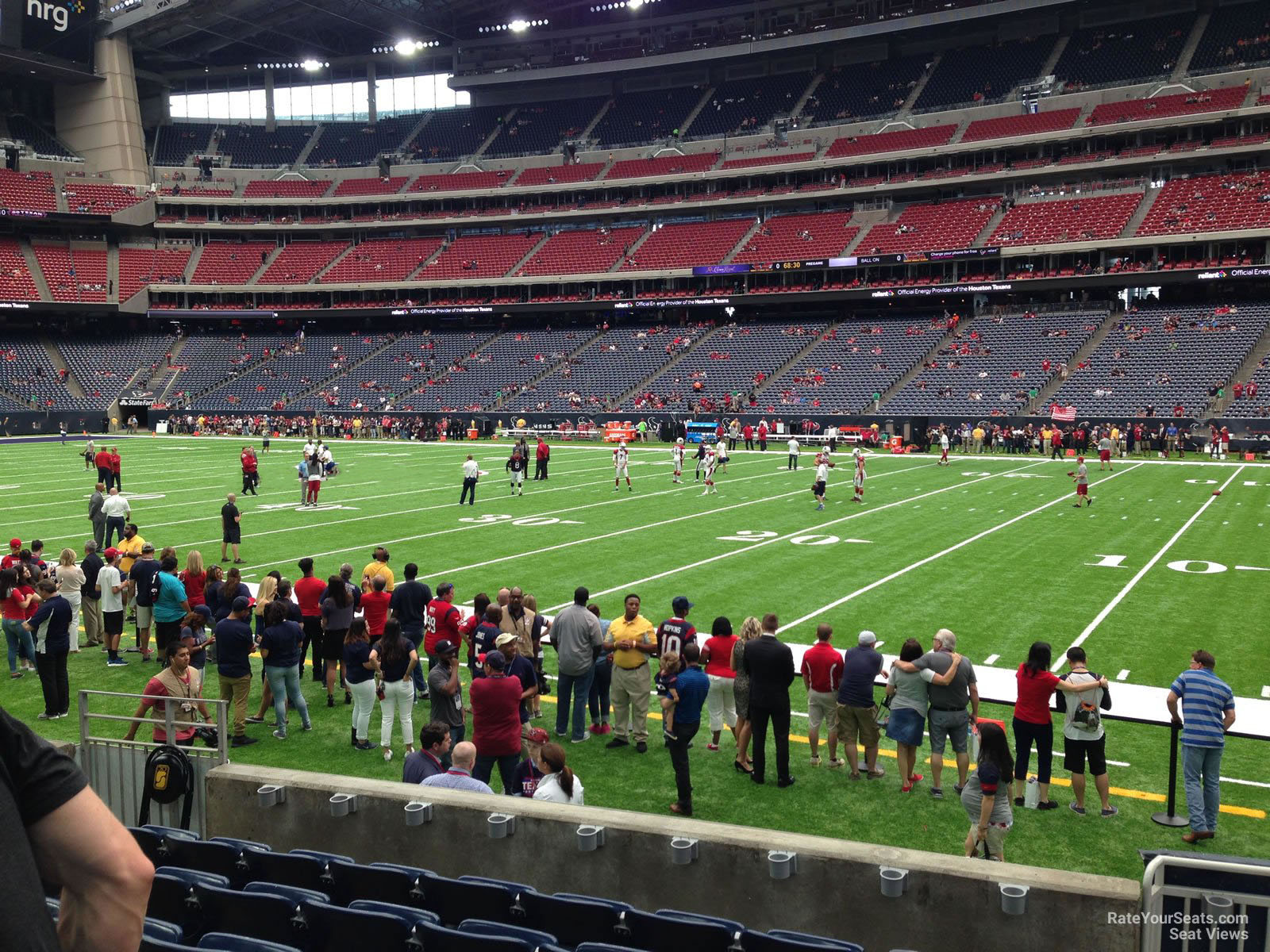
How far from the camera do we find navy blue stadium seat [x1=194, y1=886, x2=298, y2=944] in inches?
212

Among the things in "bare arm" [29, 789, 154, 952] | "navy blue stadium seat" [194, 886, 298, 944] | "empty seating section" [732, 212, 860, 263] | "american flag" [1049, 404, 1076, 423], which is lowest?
"navy blue stadium seat" [194, 886, 298, 944]

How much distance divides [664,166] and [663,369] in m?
20.0

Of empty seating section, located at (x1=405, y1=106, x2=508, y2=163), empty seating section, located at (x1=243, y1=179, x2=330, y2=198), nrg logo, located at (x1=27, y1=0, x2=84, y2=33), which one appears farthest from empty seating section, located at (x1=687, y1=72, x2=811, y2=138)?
nrg logo, located at (x1=27, y1=0, x2=84, y2=33)

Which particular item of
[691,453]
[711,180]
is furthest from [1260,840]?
[711,180]

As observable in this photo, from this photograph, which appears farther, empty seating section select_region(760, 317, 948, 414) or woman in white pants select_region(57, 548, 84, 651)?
empty seating section select_region(760, 317, 948, 414)

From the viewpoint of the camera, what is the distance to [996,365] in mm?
55875

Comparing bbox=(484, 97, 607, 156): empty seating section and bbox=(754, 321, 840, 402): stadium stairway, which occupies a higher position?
bbox=(484, 97, 607, 156): empty seating section

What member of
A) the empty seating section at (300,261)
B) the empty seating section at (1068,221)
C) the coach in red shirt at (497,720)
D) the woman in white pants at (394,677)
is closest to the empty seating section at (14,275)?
the empty seating section at (300,261)

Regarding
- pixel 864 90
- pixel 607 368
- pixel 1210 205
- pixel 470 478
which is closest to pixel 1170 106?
pixel 1210 205

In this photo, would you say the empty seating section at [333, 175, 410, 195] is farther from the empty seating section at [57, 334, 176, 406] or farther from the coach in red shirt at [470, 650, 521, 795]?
the coach in red shirt at [470, 650, 521, 795]

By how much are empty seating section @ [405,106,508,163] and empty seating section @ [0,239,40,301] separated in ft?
104

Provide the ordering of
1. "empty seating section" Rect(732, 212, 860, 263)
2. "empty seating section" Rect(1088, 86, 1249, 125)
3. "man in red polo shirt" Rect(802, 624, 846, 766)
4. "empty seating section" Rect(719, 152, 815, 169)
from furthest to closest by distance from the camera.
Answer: "empty seating section" Rect(719, 152, 815, 169) → "empty seating section" Rect(732, 212, 860, 263) → "empty seating section" Rect(1088, 86, 1249, 125) → "man in red polo shirt" Rect(802, 624, 846, 766)

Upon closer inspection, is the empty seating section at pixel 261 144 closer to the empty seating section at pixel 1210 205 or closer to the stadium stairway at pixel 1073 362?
the stadium stairway at pixel 1073 362

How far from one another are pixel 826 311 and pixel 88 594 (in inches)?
2361
